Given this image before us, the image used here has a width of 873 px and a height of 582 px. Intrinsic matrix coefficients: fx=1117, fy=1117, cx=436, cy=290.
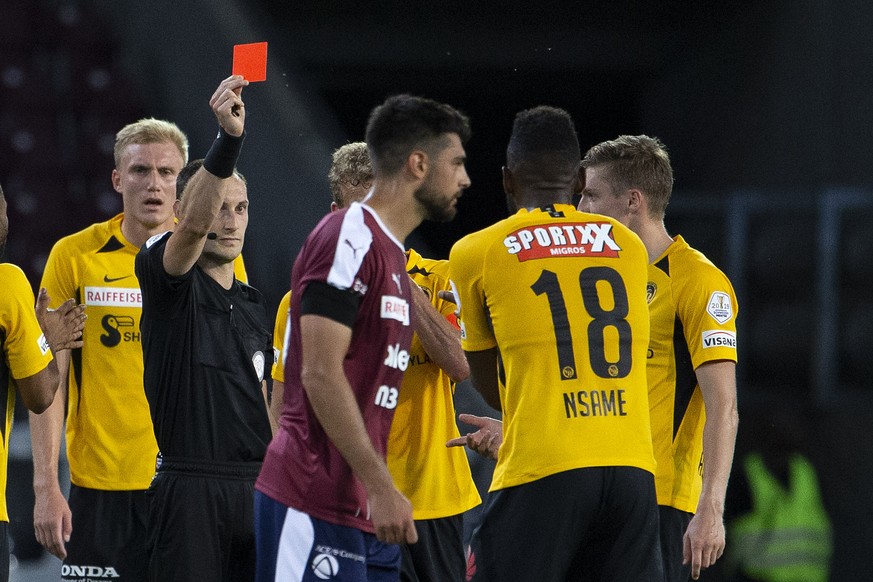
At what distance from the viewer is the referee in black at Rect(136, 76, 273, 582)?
130 inches

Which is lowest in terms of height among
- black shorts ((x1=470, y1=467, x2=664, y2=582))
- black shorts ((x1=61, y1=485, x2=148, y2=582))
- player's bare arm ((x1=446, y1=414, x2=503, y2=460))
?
black shorts ((x1=61, y1=485, x2=148, y2=582))

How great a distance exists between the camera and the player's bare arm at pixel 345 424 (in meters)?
2.28

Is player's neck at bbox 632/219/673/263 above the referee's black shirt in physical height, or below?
above

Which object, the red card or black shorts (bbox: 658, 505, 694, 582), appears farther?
black shorts (bbox: 658, 505, 694, 582)

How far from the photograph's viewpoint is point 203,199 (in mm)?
3018

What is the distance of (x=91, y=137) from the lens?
8016 mm

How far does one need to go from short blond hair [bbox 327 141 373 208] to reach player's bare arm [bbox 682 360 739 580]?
1.27 meters

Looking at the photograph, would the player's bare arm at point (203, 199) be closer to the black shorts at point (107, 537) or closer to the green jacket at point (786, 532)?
the black shorts at point (107, 537)

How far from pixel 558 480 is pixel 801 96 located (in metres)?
4.90

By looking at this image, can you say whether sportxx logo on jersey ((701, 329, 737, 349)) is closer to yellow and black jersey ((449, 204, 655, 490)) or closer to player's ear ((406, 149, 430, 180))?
yellow and black jersey ((449, 204, 655, 490))

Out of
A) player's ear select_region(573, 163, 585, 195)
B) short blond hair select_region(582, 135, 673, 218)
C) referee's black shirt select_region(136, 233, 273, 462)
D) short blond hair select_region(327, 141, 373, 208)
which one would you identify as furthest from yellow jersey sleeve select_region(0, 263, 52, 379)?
short blond hair select_region(582, 135, 673, 218)

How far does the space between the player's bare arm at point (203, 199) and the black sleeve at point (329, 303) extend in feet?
2.55

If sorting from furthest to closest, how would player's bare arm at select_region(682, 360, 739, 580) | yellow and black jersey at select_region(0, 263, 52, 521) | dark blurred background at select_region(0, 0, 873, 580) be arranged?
dark blurred background at select_region(0, 0, 873, 580), yellow and black jersey at select_region(0, 263, 52, 521), player's bare arm at select_region(682, 360, 739, 580)

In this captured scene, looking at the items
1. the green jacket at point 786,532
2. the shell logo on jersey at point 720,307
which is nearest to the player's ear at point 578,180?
the shell logo on jersey at point 720,307
